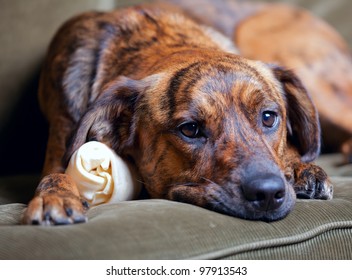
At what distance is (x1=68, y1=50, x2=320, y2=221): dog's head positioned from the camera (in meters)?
1.83

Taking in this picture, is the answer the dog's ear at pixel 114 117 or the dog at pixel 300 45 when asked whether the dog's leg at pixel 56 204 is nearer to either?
the dog's ear at pixel 114 117

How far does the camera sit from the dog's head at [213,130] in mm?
1831

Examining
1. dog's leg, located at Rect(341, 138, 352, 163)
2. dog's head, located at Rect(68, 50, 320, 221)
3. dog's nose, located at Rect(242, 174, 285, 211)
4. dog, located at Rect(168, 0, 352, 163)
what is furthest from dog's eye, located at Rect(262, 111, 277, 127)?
dog, located at Rect(168, 0, 352, 163)

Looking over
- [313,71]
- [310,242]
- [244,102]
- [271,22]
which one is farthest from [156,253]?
[271,22]

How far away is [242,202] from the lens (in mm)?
1795

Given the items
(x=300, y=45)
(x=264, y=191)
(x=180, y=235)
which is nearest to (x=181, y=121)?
(x=264, y=191)

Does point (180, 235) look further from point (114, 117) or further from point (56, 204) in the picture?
point (114, 117)

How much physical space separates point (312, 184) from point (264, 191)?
425mm

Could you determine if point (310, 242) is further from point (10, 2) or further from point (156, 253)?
point (10, 2)

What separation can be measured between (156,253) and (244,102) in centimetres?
70

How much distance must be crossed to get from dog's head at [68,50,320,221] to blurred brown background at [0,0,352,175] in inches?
40.6

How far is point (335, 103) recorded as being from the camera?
3359mm

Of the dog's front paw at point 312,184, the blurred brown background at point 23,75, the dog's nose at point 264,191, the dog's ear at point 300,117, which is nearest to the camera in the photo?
the dog's nose at point 264,191

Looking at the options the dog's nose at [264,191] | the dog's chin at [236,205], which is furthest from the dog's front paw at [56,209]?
the dog's nose at [264,191]
